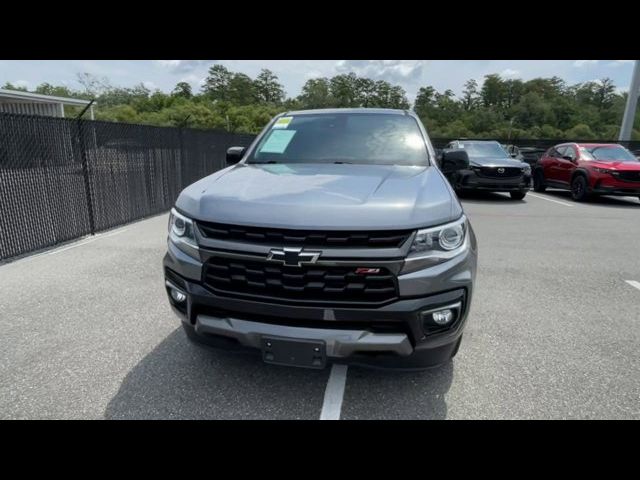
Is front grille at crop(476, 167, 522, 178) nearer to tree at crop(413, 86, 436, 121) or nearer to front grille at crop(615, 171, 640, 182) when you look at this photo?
front grille at crop(615, 171, 640, 182)

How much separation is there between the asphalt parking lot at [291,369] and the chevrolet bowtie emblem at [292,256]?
2.16ft

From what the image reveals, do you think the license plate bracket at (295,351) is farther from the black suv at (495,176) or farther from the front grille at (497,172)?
the front grille at (497,172)

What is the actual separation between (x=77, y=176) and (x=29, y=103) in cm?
2091

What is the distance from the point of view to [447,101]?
266ft

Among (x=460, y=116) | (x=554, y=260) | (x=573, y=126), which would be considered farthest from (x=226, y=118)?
(x=573, y=126)

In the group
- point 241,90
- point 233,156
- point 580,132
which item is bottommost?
point 580,132

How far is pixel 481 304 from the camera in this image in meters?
3.94

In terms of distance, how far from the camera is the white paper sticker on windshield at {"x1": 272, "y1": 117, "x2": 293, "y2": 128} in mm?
3770

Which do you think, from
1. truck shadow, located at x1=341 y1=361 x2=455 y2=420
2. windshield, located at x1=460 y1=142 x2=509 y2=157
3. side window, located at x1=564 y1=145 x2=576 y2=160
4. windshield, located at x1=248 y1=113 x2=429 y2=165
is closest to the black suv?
windshield, located at x1=460 y1=142 x2=509 y2=157

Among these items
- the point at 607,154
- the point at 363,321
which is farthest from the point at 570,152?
the point at 363,321

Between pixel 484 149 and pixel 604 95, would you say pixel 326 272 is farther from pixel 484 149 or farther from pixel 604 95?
pixel 604 95

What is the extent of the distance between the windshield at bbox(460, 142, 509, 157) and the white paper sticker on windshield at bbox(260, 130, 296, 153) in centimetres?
951
